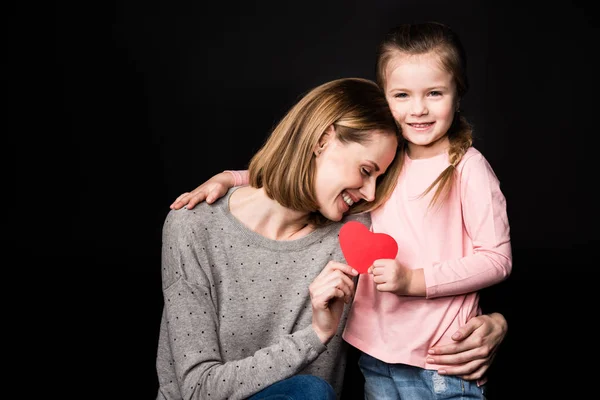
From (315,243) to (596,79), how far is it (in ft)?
6.57

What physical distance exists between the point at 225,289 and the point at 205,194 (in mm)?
313

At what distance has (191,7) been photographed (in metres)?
4.06

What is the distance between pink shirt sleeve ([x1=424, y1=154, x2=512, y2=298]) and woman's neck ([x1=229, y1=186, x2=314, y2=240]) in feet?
1.62

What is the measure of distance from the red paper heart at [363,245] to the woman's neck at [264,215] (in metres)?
0.21

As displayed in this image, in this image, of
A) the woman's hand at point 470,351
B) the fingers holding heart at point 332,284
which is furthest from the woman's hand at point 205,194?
the woman's hand at point 470,351

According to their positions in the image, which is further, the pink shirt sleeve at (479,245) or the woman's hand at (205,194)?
the woman's hand at (205,194)

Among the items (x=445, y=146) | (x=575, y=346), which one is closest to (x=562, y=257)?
(x=575, y=346)

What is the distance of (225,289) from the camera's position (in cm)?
266

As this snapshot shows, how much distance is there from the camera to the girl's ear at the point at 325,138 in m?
2.60

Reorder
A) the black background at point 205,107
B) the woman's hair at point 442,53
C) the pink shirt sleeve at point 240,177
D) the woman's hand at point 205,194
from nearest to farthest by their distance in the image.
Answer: the woman's hair at point 442,53 < the woman's hand at point 205,194 < the pink shirt sleeve at point 240,177 < the black background at point 205,107

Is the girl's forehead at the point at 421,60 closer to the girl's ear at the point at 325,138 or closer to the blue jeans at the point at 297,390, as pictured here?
the girl's ear at the point at 325,138

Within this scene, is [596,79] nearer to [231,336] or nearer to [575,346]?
[575,346]

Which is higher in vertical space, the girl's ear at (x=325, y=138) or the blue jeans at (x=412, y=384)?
the girl's ear at (x=325, y=138)

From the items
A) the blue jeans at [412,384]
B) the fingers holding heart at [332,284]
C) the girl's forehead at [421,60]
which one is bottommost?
the blue jeans at [412,384]
